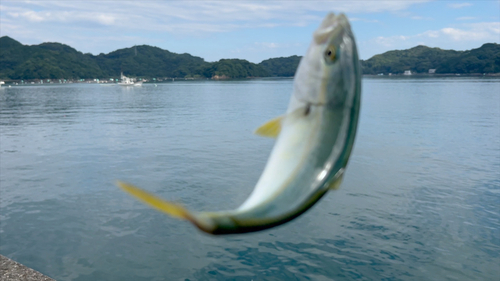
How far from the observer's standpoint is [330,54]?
143 centimetres

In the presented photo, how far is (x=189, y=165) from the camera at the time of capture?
1284 inches

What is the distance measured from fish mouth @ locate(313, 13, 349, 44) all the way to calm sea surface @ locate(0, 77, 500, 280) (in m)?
5.59

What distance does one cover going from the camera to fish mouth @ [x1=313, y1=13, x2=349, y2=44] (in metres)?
1.44

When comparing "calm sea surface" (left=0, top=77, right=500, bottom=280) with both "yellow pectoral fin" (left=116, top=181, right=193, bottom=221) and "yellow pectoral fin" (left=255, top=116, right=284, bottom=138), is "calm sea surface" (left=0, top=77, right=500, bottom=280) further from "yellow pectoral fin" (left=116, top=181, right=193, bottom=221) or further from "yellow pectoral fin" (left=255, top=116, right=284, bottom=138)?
"yellow pectoral fin" (left=116, top=181, right=193, bottom=221)

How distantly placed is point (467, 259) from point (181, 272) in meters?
13.5

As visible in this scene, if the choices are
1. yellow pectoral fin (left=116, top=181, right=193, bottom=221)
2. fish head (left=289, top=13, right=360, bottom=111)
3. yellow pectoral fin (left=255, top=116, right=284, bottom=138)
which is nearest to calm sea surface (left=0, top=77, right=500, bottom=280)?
yellow pectoral fin (left=255, top=116, right=284, bottom=138)

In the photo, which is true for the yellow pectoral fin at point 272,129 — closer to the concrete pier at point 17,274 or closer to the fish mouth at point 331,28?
the fish mouth at point 331,28

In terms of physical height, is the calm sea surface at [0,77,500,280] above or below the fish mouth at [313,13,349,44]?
below

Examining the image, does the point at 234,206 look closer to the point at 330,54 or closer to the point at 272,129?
the point at 272,129

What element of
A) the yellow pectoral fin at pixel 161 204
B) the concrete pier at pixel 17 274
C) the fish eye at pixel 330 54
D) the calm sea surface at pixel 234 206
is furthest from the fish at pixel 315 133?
the concrete pier at pixel 17 274

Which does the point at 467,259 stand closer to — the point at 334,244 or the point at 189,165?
the point at 334,244

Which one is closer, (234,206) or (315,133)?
(315,133)

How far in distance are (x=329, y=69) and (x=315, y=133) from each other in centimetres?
25

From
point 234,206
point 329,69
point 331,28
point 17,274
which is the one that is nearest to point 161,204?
point 329,69
